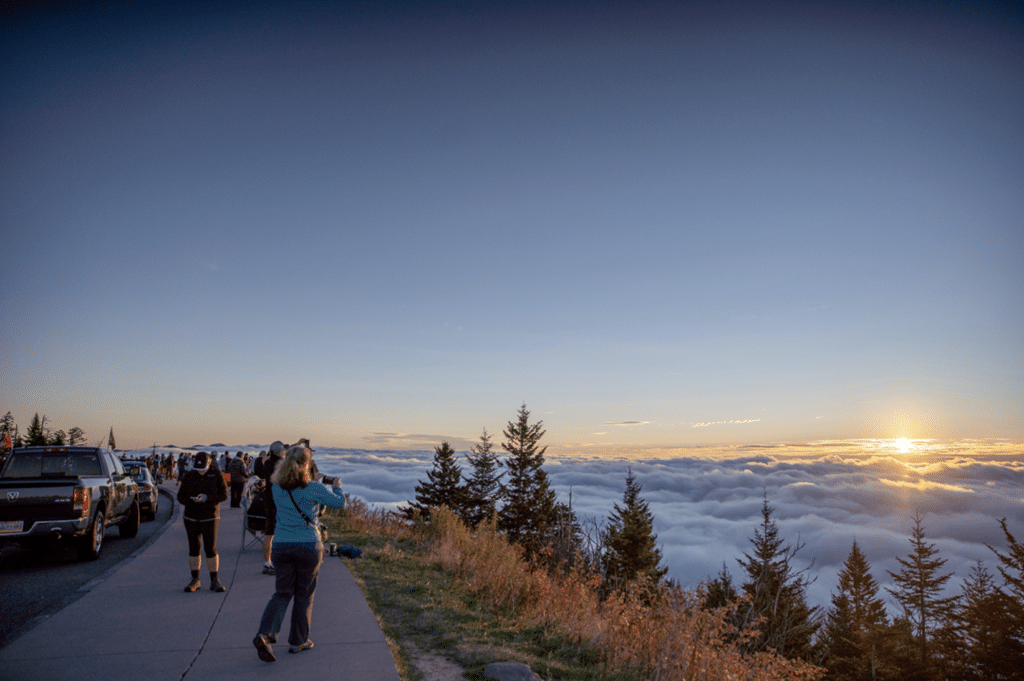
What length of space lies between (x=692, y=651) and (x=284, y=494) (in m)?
4.20

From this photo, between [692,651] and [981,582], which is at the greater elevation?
[692,651]

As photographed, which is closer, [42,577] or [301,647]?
[301,647]

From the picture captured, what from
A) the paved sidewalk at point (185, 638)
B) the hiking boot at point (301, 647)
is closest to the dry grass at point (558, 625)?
the paved sidewalk at point (185, 638)

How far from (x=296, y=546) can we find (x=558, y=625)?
3.42 m

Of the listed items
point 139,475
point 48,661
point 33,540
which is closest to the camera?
point 48,661

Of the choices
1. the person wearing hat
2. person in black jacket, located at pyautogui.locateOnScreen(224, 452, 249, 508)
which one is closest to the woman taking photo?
the person wearing hat

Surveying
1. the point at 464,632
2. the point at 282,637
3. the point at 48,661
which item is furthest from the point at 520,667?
the point at 48,661

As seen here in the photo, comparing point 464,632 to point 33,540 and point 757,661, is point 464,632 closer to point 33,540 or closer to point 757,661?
point 757,661

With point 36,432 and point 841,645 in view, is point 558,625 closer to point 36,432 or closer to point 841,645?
point 841,645

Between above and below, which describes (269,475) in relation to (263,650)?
above

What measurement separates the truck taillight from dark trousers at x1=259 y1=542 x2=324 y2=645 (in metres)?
6.82

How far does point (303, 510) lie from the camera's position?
5488 millimetres

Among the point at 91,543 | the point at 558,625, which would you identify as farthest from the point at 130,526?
the point at 558,625

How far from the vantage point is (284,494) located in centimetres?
557
